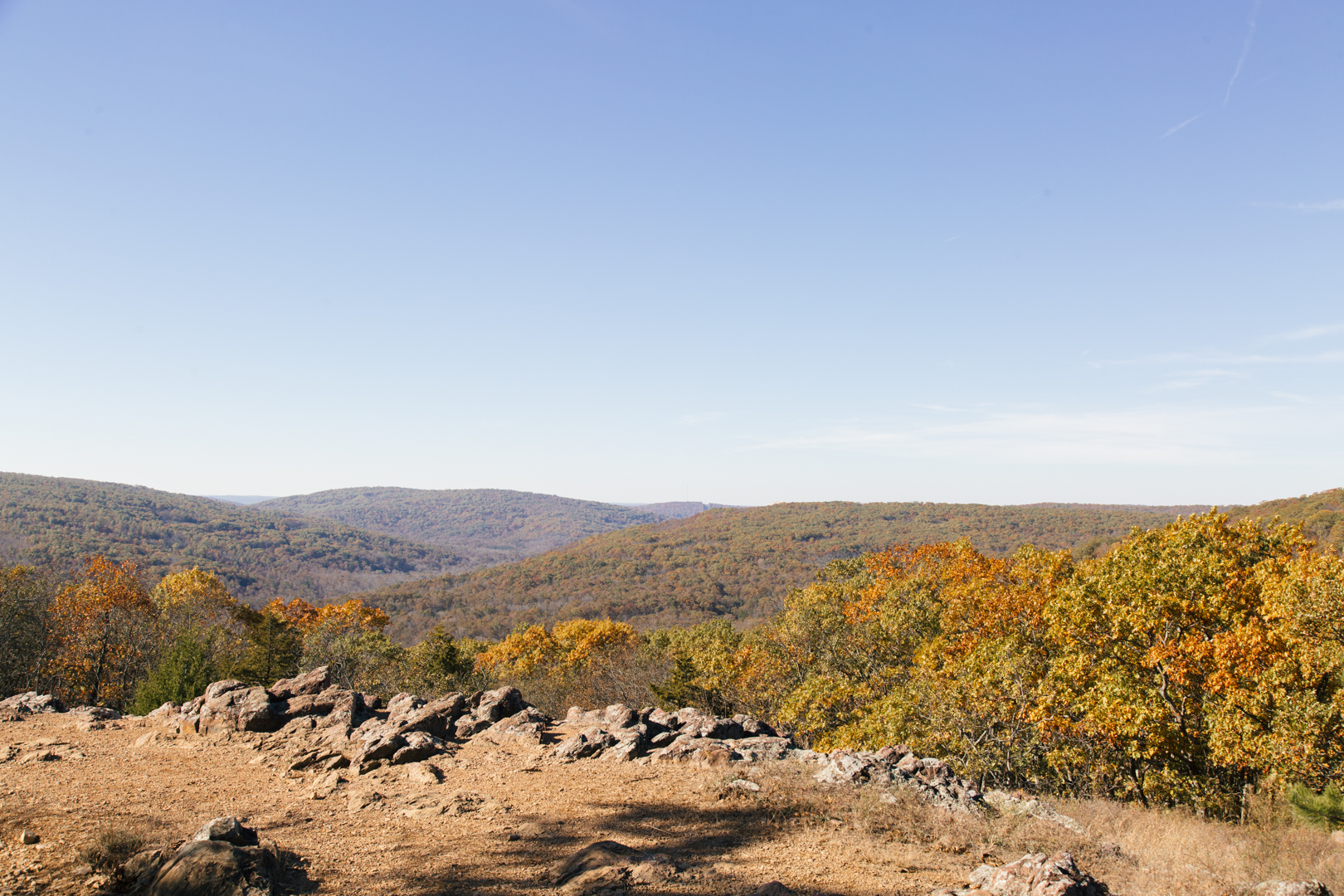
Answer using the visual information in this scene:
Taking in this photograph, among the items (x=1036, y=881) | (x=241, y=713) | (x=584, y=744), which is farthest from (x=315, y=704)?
(x=1036, y=881)

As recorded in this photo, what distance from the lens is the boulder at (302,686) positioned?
21953mm

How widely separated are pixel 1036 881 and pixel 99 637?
4954 centimetres

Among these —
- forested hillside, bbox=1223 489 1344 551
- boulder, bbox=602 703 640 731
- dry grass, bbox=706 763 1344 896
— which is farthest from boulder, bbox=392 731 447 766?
forested hillside, bbox=1223 489 1344 551

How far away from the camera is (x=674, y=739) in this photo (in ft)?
60.1

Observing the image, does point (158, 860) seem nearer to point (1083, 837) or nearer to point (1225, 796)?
point (1083, 837)

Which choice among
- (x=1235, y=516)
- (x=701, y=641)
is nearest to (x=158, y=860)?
(x=701, y=641)

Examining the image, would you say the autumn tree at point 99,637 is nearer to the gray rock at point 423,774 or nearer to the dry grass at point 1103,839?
the gray rock at point 423,774

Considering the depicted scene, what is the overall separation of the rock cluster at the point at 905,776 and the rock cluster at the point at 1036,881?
407cm

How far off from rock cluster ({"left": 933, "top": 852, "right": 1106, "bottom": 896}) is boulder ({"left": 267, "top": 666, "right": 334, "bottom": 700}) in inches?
788

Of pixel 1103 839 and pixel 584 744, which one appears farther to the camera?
Result: pixel 584 744

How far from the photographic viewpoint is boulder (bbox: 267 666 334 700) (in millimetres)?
21953

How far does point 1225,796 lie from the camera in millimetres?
16016

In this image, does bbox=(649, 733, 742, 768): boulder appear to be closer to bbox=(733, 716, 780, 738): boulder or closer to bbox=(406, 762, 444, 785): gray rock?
bbox=(733, 716, 780, 738): boulder

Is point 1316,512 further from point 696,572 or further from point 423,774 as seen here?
point 696,572
